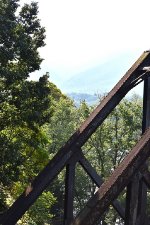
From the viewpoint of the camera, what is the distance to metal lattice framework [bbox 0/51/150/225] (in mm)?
4168

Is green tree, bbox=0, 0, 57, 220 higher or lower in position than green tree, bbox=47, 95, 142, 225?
lower

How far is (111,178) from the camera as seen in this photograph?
4.25 m

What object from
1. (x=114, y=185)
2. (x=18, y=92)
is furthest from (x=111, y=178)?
(x=18, y=92)

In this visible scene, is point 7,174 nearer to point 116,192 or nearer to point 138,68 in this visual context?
point 138,68

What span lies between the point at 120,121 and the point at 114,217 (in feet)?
37.6

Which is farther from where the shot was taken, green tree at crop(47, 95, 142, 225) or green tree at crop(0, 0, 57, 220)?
green tree at crop(47, 95, 142, 225)

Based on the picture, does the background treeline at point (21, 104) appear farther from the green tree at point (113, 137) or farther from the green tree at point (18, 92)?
the green tree at point (113, 137)

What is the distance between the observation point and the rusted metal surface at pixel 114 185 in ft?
13.2

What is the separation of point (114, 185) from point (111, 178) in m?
0.10

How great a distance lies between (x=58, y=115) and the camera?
49.8m

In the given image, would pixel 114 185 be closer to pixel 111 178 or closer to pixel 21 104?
pixel 111 178

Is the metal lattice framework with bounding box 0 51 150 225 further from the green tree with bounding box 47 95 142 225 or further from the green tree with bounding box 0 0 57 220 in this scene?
the green tree with bounding box 47 95 142 225

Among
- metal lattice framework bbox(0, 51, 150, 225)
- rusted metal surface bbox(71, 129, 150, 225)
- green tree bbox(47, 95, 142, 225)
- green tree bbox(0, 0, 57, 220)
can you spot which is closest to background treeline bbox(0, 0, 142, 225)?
green tree bbox(0, 0, 57, 220)

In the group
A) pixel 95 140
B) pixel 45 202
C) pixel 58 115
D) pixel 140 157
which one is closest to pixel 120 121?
pixel 95 140
